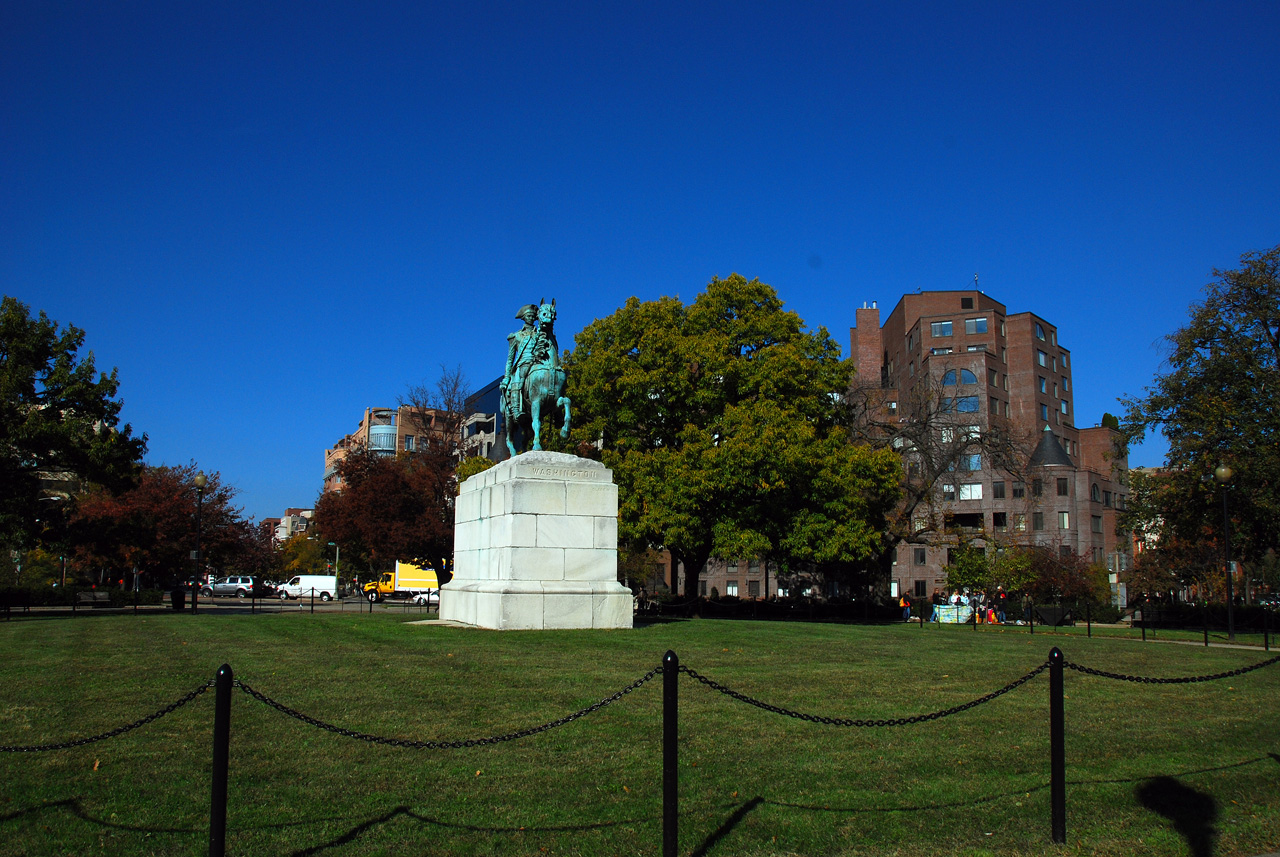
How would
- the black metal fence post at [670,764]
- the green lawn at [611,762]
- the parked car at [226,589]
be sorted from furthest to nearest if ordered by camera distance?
the parked car at [226,589] < the green lawn at [611,762] < the black metal fence post at [670,764]

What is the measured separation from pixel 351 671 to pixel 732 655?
570cm

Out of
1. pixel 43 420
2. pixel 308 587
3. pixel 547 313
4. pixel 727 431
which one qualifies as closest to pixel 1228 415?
pixel 727 431

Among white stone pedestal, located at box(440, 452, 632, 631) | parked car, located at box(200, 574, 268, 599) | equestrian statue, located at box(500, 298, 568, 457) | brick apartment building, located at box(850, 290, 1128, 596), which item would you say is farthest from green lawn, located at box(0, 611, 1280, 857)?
parked car, located at box(200, 574, 268, 599)

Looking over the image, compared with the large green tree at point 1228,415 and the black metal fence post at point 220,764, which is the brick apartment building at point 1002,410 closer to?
the large green tree at point 1228,415

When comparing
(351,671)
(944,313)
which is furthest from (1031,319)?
(351,671)

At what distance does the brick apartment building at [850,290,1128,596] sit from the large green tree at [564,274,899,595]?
117ft

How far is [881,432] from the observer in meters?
43.3

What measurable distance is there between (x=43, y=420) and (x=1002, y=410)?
75.3 m

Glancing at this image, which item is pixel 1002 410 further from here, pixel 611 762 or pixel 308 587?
pixel 611 762

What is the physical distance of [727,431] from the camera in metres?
32.8

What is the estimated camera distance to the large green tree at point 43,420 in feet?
96.3

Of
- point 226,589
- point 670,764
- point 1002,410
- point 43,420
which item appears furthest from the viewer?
point 1002,410

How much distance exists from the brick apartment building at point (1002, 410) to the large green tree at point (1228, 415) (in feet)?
106

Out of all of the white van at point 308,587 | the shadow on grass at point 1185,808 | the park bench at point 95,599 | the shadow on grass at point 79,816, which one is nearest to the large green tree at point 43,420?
the park bench at point 95,599
